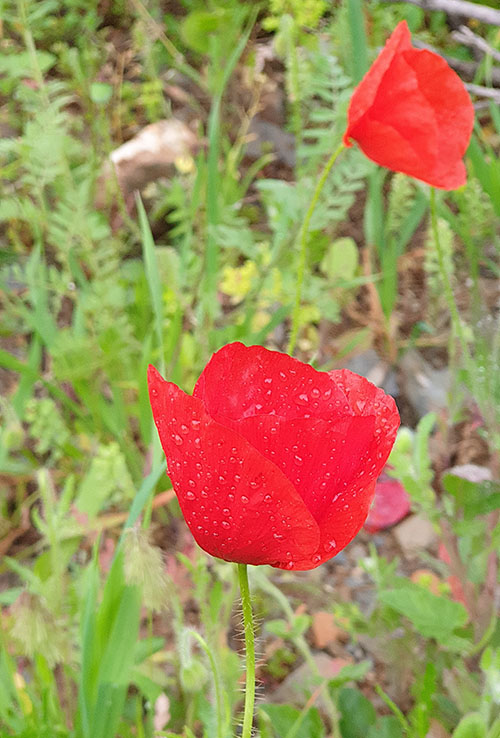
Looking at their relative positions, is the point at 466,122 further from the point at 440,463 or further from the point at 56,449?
the point at 56,449

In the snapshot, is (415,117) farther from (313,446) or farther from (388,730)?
(388,730)

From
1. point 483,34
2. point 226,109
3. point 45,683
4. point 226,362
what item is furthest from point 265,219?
point 226,362

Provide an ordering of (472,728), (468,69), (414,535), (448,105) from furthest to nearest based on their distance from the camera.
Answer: (468,69) < (414,535) < (448,105) < (472,728)

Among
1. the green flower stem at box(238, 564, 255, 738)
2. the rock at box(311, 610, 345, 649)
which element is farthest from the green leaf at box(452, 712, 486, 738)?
the rock at box(311, 610, 345, 649)

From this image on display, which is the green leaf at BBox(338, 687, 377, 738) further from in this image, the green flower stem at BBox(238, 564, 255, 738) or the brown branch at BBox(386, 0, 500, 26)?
the brown branch at BBox(386, 0, 500, 26)

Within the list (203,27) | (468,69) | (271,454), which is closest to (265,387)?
(271,454)

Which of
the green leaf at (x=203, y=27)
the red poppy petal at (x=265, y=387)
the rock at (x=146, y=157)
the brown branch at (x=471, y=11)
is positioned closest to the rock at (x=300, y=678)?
the red poppy petal at (x=265, y=387)
